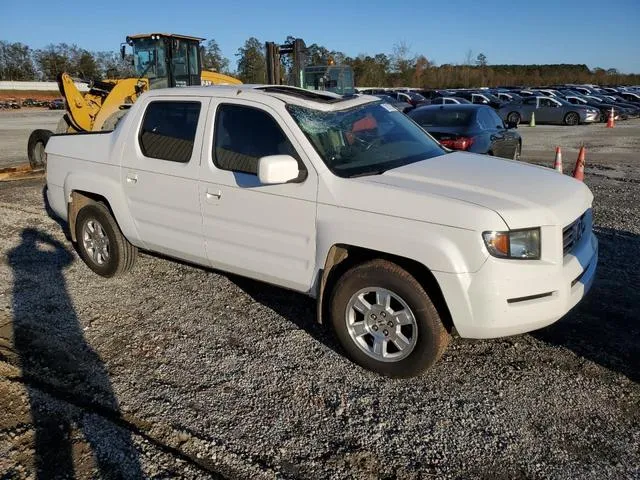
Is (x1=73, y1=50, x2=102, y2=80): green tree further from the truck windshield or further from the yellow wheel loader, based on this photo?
the truck windshield

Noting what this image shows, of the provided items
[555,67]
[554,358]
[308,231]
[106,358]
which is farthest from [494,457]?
[555,67]

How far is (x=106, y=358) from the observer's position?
13.3 feet

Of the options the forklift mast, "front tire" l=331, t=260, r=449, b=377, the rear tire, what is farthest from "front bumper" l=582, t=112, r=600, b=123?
"front tire" l=331, t=260, r=449, b=377

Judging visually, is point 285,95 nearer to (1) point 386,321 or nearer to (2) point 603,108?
(1) point 386,321

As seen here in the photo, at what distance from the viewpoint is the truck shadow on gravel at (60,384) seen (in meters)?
2.95

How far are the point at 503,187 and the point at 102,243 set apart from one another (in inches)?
157

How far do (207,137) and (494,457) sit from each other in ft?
10.1

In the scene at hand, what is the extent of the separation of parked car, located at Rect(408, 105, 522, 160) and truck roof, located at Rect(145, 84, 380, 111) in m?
4.36

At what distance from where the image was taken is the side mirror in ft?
11.8

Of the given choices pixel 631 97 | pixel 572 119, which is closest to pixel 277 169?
pixel 572 119

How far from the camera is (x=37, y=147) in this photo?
41.0 ft

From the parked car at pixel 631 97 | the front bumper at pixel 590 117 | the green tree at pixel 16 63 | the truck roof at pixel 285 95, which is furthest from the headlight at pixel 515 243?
the green tree at pixel 16 63

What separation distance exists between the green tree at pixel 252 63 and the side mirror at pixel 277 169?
183 feet

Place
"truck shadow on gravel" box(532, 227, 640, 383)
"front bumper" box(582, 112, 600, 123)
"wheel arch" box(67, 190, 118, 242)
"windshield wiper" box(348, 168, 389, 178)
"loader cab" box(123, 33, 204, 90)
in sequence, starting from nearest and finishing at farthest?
"windshield wiper" box(348, 168, 389, 178) < "truck shadow on gravel" box(532, 227, 640, 383) < "wheel arch" box(67, 190, 118, 242) < "loader cab" box(123, 33, 204, 90) < "front bumper" box(582, 112, 600, 123)
